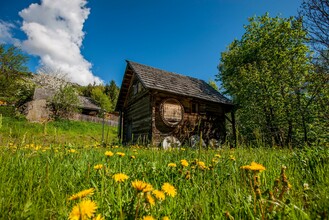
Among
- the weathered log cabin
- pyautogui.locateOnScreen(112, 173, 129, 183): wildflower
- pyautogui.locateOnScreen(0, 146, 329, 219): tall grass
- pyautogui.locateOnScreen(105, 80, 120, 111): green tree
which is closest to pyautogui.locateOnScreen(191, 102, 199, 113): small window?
the weathered log cabin

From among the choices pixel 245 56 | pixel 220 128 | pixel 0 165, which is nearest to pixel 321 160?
pixel 0 165

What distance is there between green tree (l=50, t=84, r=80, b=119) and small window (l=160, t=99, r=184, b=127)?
2261 cm

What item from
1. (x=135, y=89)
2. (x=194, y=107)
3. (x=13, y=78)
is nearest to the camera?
(x=194, y=107)

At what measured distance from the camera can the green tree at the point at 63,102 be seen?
1169 inches

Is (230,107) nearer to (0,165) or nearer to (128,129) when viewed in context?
(128,129)

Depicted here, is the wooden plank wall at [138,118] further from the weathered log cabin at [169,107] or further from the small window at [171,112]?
the small window at [171,112]

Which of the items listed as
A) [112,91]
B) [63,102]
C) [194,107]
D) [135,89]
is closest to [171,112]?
[194,107]

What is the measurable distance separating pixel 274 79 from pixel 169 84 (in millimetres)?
8012

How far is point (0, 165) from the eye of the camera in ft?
6.19

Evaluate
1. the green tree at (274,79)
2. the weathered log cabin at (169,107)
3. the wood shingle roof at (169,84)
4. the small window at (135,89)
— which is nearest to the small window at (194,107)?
the weathered log cabin at (169,107)

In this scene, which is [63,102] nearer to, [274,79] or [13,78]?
[13,78]

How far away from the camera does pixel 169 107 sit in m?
12.3

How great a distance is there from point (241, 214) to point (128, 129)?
15.6m

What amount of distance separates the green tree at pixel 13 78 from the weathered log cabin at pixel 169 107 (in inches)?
852
